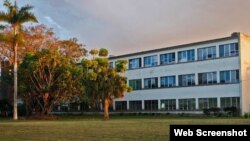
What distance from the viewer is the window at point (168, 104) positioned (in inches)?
2519

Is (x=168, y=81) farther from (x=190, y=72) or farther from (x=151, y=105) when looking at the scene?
(x=151, y=105)

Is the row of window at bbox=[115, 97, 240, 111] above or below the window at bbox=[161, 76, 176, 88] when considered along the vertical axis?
below

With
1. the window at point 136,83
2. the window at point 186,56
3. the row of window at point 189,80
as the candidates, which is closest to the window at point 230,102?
the row of window at point 189,80

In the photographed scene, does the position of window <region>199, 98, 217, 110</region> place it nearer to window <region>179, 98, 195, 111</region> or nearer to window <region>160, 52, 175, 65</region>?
window <region>179, 98, 195, 111</region>

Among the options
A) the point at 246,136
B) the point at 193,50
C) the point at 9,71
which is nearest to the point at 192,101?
the point at 193,50

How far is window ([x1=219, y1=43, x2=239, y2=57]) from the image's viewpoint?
54.6 meters

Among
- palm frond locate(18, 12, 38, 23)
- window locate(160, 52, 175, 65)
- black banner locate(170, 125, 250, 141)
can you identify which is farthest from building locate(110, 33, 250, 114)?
black banner locate(170, 125, 250, 141)

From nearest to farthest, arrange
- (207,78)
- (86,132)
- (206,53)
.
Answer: (86,132) → (206,53) → (207,78)

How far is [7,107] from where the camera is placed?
67.9m

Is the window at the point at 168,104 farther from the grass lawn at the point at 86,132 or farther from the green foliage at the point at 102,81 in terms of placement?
the grass lawn at the point at 86,132

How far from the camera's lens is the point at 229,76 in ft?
183

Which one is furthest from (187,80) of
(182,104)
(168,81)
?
(168,81)

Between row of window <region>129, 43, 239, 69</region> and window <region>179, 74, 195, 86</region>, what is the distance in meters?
2.35

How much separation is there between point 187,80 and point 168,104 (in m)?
5.38
